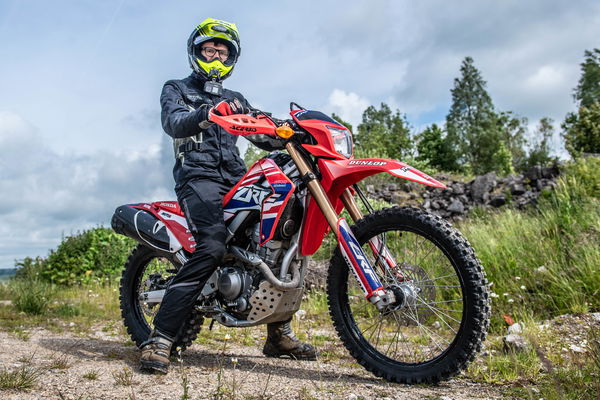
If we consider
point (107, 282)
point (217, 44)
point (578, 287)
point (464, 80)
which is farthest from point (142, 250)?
point (464, 80)

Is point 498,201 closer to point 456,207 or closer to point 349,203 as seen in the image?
point 456,207

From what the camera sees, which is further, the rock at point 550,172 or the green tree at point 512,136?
the green tree at point 512,136

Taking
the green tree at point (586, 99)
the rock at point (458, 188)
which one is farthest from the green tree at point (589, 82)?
the rock at point (458, 188)

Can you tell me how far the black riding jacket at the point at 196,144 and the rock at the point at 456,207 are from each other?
29.2 feet

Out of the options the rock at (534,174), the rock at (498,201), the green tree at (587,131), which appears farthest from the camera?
the green tree at (587,131)

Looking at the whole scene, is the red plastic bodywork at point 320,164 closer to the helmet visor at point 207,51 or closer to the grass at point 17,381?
the helmet visor at point 207,51

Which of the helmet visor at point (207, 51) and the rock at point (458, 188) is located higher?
the rock at point (458, 188)

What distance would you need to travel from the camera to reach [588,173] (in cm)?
958

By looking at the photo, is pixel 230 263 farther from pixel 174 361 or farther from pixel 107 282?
pixel 107 282

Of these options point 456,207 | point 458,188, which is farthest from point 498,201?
point 458,188

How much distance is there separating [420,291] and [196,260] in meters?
1.59

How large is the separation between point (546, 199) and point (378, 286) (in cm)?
764

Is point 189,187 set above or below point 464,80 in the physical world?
below

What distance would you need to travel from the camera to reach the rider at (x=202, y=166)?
3.88m
